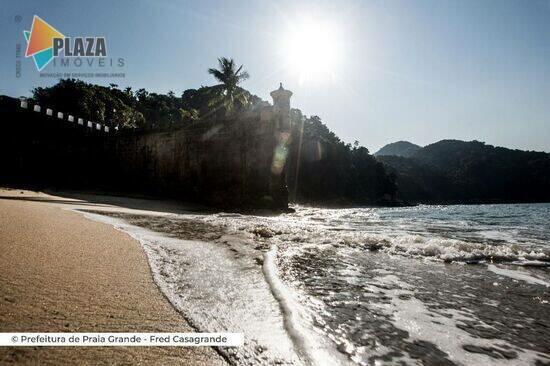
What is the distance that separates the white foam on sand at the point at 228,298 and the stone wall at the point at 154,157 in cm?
1722

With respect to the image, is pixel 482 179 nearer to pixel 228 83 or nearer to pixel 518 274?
pixel 228 83

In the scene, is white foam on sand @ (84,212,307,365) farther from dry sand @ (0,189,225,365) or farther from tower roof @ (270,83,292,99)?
tower roof @ (270,83,292,99)

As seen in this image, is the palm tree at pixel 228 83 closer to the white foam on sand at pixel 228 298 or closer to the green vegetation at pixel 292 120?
the green vegetation at pixel 292 120

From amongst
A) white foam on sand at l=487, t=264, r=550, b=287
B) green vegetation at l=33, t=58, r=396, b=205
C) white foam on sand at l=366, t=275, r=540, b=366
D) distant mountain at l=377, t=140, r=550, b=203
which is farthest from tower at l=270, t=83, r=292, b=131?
distant mountain at l=377, t=140, r=550, b=203

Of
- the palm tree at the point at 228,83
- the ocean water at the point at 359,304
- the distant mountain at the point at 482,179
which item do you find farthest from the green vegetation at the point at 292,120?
the distant mountain at the point at 482,179

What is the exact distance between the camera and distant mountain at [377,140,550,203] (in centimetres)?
12606

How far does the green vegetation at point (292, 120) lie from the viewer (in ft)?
111

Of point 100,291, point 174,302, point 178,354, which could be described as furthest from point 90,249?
point 178,354

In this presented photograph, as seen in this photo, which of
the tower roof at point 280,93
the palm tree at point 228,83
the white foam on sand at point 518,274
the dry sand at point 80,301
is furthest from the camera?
the palm tree at point 228,83

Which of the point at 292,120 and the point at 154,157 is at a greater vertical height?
the point at 292,120

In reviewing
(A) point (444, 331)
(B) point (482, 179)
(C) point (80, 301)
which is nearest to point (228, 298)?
(C) point (80, 301)

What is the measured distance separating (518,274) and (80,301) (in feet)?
20.3

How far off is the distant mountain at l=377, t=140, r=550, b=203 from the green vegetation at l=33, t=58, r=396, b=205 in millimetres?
40343

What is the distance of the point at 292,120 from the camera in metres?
58.8
